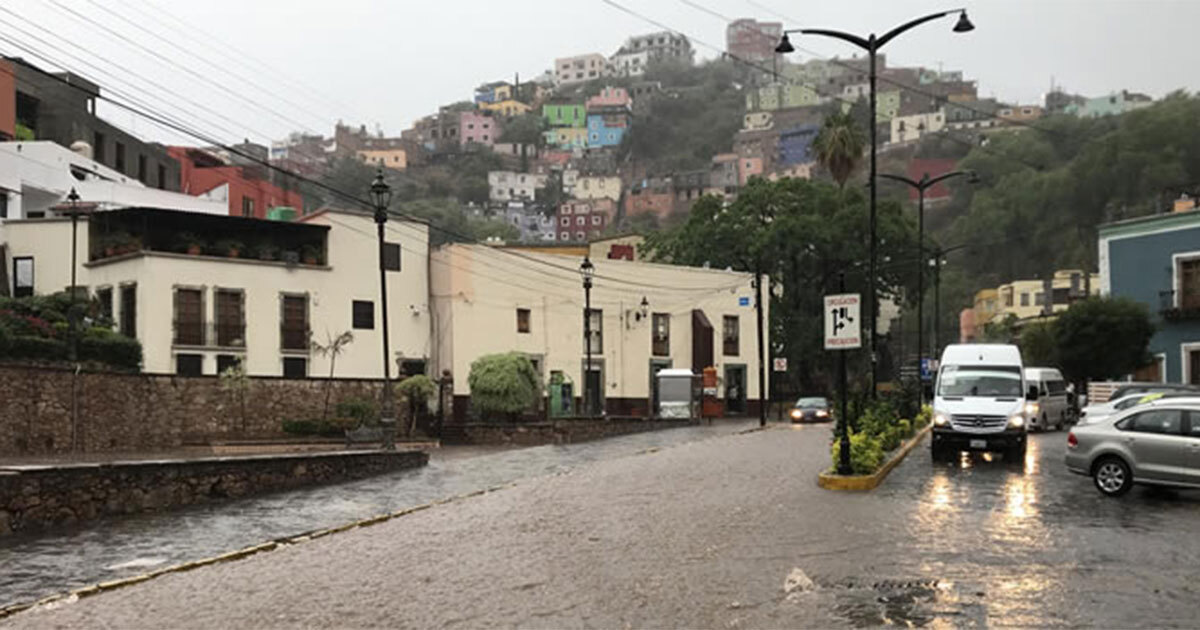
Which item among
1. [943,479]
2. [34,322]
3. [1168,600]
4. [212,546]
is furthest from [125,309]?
[1168,600]

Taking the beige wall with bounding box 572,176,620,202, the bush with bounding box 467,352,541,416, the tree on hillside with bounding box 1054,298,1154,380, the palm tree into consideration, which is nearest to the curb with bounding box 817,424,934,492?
the bush with bounding box 467,352,541,416

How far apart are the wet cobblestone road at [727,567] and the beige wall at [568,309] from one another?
33530 mm

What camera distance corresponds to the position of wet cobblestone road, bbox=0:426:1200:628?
342 inches

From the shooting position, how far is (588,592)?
9617 millimetres

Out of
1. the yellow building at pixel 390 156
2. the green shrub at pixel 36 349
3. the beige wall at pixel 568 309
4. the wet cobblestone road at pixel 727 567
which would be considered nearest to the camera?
the wet cobblestone road at pixel 727 567

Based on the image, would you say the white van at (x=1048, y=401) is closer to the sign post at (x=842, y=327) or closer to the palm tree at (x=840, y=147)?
the sign post at (x=842, y=327)

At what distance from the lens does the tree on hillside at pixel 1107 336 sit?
40906 millimetres

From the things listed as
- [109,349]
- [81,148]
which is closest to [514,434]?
[109,349]

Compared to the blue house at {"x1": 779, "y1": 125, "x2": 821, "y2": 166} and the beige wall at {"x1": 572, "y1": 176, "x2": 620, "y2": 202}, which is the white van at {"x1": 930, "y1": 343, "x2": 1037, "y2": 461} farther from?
the blue house at {"x1": 779, "y1": 125, "x2": 821, "y2": 166}

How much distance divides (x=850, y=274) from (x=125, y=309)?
39.4m

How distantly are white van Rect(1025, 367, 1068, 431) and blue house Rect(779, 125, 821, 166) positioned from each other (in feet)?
521

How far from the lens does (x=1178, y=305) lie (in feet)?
138

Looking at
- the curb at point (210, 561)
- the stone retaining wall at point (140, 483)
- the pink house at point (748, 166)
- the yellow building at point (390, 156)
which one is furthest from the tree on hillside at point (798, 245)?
the yellow building at point (390, 156)

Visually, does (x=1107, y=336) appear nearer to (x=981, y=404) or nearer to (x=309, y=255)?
(x=981, y=404)
